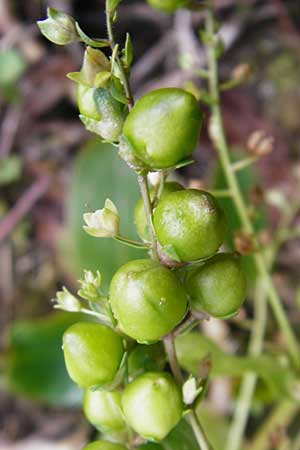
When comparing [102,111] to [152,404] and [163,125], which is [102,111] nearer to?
[163,125]

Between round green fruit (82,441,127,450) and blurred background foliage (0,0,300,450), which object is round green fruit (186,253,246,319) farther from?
blurred background foliage (0,0,300,450)

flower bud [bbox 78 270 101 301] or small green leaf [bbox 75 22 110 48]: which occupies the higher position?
small green leaf [bbox 75 22 110 48]

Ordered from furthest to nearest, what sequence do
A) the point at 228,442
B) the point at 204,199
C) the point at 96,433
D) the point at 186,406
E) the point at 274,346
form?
the point at 96,433
the point at 228,442
the point at 274,346
the point at 186,406
the point at 204,199

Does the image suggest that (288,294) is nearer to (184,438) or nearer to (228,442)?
(228,442)

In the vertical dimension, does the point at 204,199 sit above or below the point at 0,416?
above

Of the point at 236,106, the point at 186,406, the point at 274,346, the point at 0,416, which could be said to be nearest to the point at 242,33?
the point at 236,106

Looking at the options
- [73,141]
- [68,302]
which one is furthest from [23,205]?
[68,302]

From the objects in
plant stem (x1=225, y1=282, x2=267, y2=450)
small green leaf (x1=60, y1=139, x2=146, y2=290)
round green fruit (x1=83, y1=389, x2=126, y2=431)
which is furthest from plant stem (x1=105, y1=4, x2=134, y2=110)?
small green leaf (x1=60, y1=139, x2=146, y2=290)
